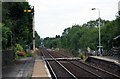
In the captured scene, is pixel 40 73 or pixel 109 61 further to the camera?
pixel 109 61

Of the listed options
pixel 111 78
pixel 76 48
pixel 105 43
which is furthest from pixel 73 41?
pixel 111 78

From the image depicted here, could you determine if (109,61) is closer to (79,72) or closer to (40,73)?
(79,72)

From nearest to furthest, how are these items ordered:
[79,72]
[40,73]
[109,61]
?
[40,73] → [79,72] → [109,61]

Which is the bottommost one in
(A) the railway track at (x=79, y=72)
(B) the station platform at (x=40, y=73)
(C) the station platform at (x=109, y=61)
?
(A) the railway track at (x=79, y=72)

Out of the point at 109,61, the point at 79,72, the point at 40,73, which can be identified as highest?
the point at 109,61

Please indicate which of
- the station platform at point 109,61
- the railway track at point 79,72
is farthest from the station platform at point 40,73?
the station platform at point 109,61

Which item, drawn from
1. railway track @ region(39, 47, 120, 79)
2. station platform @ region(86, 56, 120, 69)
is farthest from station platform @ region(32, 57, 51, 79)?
station platform @ region(86, 56, 120, 69)

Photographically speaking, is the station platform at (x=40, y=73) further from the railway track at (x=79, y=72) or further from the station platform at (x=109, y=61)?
the station platform at (x=109, y=61)

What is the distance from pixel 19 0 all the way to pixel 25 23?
17.6 feet

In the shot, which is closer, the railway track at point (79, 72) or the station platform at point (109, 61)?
the railway track at point (79, 72)

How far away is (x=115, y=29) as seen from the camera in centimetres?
6206

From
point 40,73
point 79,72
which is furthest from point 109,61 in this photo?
point 40,73

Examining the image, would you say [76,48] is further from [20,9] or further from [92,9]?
[20,9]

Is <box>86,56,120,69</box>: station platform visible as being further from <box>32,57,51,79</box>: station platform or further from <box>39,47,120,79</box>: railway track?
<box>32,57,51,79</box>: station platform
